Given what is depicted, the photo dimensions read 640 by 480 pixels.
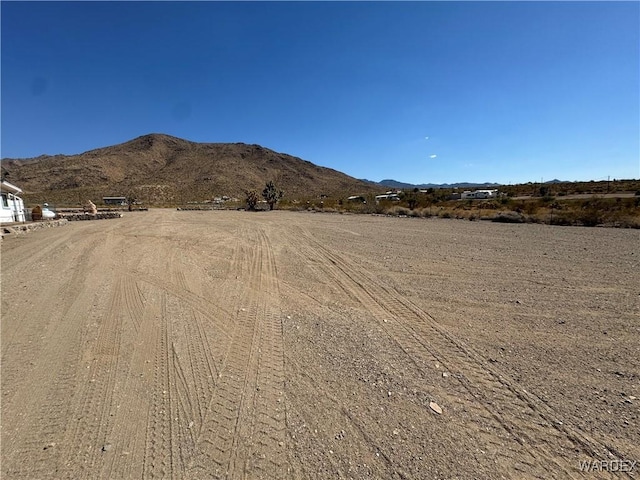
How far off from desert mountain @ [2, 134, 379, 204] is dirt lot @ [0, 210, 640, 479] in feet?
275

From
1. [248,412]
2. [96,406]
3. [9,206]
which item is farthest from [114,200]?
[248,412]

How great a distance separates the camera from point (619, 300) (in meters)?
6.20

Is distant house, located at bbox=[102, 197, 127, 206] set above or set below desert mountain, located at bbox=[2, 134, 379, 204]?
below

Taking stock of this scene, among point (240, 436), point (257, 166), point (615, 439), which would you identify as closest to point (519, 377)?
point (615, 439)

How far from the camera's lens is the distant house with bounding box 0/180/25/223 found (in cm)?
2340

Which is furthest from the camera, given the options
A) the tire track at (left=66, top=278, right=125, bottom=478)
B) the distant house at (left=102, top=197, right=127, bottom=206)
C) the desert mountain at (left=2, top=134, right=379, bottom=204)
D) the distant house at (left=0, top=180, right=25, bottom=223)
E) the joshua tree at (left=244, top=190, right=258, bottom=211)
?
the desert mountain at (left=2, top=134, right=379, bottom=204)

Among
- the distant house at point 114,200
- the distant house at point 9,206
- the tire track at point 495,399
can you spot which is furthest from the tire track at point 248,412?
the distant house at point 114,200

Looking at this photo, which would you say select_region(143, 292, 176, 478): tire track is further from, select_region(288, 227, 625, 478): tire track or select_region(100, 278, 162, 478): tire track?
select_region(288, 227, 625, 478): tire track

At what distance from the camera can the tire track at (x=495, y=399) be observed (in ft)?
8.66

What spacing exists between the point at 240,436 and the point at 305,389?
2.93 feet

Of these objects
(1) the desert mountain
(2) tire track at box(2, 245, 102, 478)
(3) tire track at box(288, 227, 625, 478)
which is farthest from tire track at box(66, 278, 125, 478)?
(1) the desert mountain

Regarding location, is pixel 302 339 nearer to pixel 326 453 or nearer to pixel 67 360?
pixel 326 453

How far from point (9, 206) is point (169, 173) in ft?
311

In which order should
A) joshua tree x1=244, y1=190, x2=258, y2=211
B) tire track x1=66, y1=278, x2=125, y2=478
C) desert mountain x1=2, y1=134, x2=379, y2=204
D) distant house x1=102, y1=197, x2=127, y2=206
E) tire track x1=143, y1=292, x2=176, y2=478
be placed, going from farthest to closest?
desert mountain x1=2, y1=134, x2=379, y2=204
distant house x1=102, y1=197, x2=127, y2=206
joshua tree x1=244, y1=190, x2=258, y2=211
tire track x1=66, y1=278, x2=125, y2=478
tire track x1=143, y1=292, x2=176, y2=478
